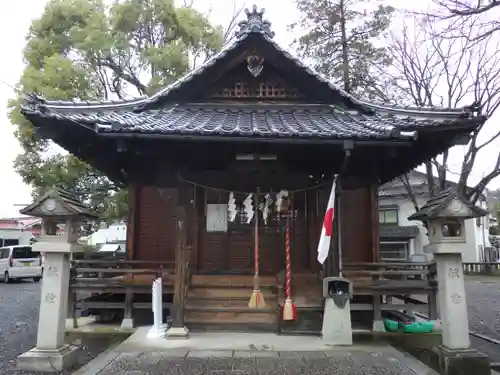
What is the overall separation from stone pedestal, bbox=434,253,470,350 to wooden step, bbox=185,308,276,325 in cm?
302

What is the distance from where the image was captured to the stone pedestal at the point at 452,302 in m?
6.82

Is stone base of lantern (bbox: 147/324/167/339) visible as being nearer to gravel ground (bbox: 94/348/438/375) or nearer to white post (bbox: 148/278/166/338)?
white post (bbox: 148/278/166/338)

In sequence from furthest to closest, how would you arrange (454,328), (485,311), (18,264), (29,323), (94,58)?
(18,264), (94,58), (485,311), (29,323), (454,328)

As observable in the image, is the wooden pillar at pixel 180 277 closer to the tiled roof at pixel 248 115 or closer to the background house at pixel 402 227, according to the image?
the tiled roof at pixel 248 115

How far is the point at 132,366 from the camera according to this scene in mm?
6066

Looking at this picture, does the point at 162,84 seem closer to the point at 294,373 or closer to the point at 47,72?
the point at 47,72

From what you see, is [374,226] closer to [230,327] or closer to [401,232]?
[230,327]

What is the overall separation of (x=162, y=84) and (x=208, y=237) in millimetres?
10179

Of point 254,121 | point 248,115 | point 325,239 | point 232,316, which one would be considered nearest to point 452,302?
point 325,239

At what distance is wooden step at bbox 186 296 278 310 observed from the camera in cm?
830

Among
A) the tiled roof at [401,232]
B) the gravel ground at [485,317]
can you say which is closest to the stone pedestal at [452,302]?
the gravel ground at [485,317]

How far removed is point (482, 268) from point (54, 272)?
35.5 meters

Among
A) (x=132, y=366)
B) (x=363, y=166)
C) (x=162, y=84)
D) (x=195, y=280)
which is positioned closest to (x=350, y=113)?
(x=363, y=166)

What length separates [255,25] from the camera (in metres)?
9.02
